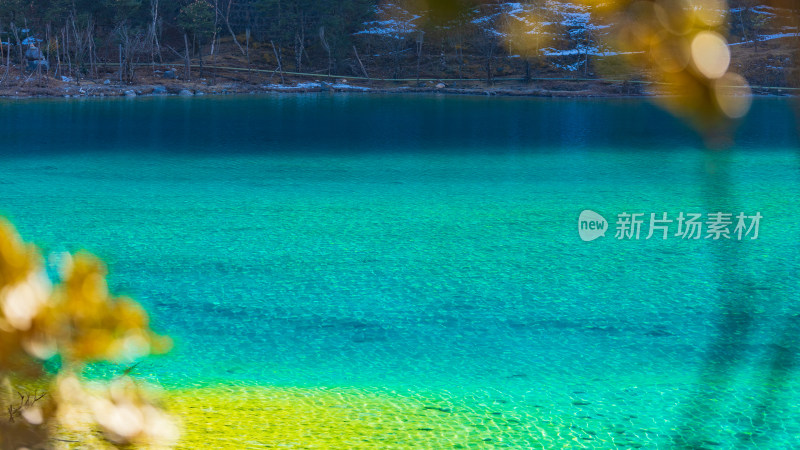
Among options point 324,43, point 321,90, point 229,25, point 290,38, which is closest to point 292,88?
point 321,90

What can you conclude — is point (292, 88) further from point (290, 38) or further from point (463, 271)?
point (463, 271)

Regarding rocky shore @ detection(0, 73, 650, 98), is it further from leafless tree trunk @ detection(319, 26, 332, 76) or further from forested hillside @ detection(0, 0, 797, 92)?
leafless tree trunk @ detection(319, 26, 332, 76)

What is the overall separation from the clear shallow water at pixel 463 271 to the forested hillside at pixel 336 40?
13.4m

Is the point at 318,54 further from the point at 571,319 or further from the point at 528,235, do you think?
the point at 571,319

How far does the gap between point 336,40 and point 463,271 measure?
22230 mm

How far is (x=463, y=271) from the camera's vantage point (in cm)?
518

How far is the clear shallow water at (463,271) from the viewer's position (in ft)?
11.4

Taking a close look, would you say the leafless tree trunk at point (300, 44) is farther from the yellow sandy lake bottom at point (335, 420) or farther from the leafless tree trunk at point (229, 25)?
the yellow sandy lake bottom at point (335, 420)

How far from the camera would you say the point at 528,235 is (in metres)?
6.13

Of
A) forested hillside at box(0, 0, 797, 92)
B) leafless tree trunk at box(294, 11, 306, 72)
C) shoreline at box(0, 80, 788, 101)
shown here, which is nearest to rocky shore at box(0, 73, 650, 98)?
shoreline at box(0, 80, 788, 101)

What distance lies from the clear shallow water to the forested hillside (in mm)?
13354

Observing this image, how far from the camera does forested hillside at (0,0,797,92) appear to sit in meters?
23.3

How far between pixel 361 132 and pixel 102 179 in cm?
514

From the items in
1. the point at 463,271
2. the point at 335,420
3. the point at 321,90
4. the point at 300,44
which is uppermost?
the point at 300,44
